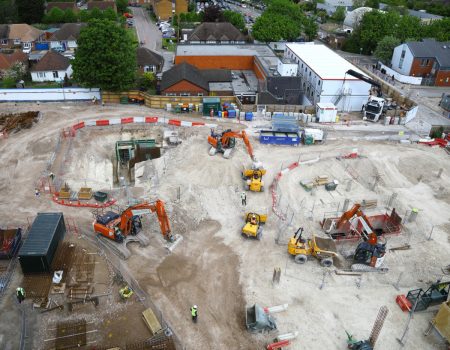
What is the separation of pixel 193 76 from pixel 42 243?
95.4ft

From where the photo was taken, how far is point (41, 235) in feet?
73.9

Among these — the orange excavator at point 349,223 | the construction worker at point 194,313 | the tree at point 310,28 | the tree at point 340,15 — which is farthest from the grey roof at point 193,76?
the tree at point 340,15

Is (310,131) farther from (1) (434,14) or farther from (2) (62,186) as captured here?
(1) (434,14)

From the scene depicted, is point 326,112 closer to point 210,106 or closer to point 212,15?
point 210,106

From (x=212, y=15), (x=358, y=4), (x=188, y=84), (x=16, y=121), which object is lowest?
(x=16, y=121)

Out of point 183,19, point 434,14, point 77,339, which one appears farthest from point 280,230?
point 434,14

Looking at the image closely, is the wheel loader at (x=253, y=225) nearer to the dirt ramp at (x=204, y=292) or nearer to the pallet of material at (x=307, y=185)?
the dirt ramp at (x=204, y=292)

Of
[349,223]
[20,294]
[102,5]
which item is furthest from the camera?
[102,5]

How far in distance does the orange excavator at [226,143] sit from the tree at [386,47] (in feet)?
117

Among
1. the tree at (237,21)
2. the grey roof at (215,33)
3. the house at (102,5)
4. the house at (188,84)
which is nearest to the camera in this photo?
the house at (188,84)

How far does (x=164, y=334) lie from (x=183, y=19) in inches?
2988

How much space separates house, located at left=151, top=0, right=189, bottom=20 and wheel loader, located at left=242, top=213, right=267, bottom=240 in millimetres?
74074

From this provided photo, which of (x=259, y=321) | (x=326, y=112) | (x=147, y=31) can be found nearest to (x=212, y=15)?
(x=147, y=31)

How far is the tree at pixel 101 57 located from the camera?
4069cm
